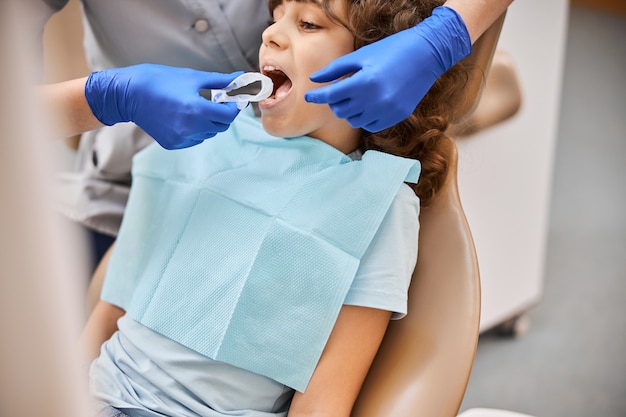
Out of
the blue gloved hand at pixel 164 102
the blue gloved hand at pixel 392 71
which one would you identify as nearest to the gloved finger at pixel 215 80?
the blue gloved hand at pixel 164 102

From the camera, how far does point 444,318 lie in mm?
930

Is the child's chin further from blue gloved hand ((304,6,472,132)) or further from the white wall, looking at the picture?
the white wall

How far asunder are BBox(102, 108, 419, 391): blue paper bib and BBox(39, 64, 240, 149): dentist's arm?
0.12 meters

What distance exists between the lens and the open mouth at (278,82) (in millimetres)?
927

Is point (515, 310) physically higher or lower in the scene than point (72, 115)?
lower

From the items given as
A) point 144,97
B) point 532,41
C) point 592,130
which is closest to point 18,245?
point 144,97

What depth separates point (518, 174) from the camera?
70.1 inches

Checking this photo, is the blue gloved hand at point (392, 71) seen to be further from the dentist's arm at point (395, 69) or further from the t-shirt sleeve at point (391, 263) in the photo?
the t-shirt sleeve at point (391, 263)

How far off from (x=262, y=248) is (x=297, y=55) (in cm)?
25

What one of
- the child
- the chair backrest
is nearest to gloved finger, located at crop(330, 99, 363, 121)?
the child

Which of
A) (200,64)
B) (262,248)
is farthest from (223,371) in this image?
(200,64)

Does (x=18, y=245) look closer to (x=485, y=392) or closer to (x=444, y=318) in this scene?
(x=444, y=318)

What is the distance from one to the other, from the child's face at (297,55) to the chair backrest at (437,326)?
0.22 m

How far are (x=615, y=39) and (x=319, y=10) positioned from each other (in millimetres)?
3792
